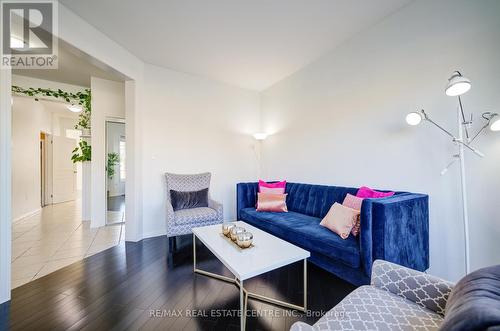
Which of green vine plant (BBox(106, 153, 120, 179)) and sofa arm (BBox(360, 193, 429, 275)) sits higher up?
green vine plant (BBox(106, 153, 120, 179))

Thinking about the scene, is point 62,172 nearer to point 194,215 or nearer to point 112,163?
point 112,163

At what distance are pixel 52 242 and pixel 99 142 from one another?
1731 millimetres

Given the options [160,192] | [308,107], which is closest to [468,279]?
[308,107]

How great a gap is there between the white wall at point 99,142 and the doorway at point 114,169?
0.12 m

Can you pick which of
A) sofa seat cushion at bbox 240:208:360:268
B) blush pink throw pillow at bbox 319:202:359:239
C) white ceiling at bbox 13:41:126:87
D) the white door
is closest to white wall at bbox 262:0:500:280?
blush pink throw pillow at bbox 319:202:359:239

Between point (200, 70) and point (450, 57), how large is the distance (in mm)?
3202

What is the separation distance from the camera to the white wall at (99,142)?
12.0 feet

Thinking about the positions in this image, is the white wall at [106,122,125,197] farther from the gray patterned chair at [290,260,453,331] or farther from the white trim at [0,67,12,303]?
the gray patterned chair at [290,260,453,331]

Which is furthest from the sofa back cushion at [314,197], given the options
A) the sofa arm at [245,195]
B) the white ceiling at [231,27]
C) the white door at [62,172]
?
the white door at [62,172]

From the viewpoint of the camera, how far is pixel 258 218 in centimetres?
283

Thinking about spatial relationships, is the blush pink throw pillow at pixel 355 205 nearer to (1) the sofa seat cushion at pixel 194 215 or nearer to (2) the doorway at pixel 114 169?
(1) the sofa seat cushion at pixel 194 215

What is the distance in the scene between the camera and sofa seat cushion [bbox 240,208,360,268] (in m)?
1.79

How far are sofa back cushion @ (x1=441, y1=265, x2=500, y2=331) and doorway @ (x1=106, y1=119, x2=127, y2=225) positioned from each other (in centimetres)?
429

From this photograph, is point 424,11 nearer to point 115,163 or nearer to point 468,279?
point 468,279
